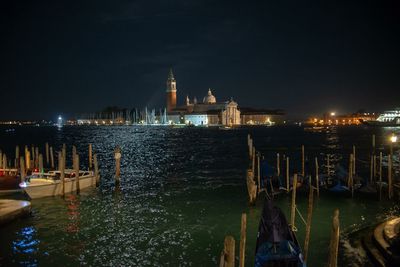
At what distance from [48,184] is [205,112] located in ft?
481

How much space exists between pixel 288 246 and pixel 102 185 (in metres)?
16.7

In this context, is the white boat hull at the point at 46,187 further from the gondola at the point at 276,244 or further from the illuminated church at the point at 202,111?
the illuminated church at the point at 202,111

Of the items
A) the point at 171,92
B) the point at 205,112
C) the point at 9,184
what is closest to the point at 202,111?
the point at 205,112

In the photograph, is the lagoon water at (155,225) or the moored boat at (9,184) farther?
the moored boat at (9,184)

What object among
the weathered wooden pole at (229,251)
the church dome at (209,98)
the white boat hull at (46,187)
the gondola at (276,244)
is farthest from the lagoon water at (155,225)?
the church dome at (209,98)

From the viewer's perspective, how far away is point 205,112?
541ft

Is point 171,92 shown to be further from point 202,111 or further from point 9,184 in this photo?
point 9,184

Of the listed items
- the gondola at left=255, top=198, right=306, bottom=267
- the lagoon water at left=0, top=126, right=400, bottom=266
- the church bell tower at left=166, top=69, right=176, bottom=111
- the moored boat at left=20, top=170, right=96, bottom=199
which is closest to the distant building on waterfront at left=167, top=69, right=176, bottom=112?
the church bell tower at left=166, top=69, right=176, bottom=111

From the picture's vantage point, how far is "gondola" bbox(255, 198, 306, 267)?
8.66m

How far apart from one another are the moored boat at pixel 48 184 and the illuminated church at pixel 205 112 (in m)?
138

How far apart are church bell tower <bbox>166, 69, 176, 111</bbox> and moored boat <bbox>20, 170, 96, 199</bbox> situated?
149269mm

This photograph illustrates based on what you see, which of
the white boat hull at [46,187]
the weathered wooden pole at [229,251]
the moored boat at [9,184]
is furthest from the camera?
the moored boat at [9,184]

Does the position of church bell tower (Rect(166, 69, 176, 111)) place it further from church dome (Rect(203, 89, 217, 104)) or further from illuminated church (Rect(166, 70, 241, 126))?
church dome (Rect(203, 89, 217, 104))

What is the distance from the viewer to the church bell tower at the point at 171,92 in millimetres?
169375
